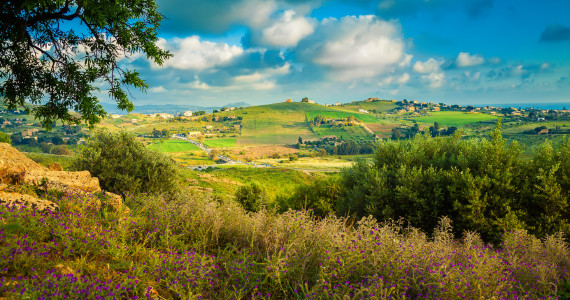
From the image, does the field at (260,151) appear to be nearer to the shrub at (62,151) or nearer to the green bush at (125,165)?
the shrub at (62,151)

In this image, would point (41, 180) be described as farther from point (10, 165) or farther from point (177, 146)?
point (177, 146)

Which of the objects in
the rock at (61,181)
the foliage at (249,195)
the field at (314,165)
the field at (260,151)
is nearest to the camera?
the rock at (61,181)

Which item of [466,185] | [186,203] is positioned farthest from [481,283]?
[466,185]

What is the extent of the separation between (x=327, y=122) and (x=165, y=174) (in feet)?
624

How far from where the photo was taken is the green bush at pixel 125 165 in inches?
473

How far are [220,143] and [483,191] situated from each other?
473 feet

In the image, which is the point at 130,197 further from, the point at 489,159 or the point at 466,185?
the point at 489,159

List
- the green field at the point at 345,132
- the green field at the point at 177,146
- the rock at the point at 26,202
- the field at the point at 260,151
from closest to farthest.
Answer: the rock at the point at 26,202 < the field at the point at 260,151 < the green field at the point at 177,146 < the green field at the point at 345,132

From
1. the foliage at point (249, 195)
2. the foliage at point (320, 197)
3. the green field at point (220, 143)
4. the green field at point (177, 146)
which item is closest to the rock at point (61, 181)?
the foliage at point (249, 195)

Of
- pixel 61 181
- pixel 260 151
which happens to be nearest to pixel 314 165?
pixel 260 151

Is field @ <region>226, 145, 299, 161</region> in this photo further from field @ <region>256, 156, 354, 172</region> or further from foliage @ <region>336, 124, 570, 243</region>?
foliage @ <region>336, 124, 570, 243</region>

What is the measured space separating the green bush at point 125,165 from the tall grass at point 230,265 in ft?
24.3

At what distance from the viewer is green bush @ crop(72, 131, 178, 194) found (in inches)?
473

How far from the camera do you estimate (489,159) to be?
9.77 m
